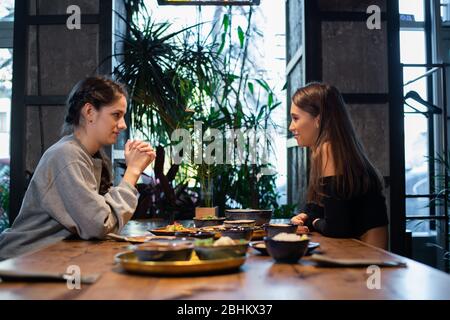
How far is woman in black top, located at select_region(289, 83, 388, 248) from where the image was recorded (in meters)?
2.10

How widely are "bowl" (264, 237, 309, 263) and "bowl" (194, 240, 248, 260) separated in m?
0.11

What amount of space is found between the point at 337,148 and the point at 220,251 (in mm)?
1185

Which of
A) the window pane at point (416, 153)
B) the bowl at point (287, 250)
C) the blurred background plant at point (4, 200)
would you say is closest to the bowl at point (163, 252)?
the bowl at point (287, 250)

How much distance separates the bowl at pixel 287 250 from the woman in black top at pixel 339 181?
76 centimetres

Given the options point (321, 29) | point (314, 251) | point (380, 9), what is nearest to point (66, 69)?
point (321, 29)

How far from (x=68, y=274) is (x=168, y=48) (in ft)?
11.3

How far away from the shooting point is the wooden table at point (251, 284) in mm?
929

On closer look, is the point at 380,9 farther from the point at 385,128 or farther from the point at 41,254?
the point at 41,254

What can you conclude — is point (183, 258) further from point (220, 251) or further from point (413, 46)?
point (413, 46)

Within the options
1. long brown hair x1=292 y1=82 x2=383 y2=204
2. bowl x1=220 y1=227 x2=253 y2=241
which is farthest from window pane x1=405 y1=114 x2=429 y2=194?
bowl x1=220 y1=227 x2=253 y2=241

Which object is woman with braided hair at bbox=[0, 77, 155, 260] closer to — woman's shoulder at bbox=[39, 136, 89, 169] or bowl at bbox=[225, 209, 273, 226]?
woman's shoulder at bbox=[39, 136, 89, 169]

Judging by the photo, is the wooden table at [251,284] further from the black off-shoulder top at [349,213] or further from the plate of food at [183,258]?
the black off-shoulder top at [349,213]


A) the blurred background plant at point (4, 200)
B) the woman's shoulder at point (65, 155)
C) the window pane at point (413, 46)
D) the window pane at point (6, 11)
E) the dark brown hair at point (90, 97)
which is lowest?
the blurred background plant at point (4, 200)

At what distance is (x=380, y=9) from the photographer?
376 cm
